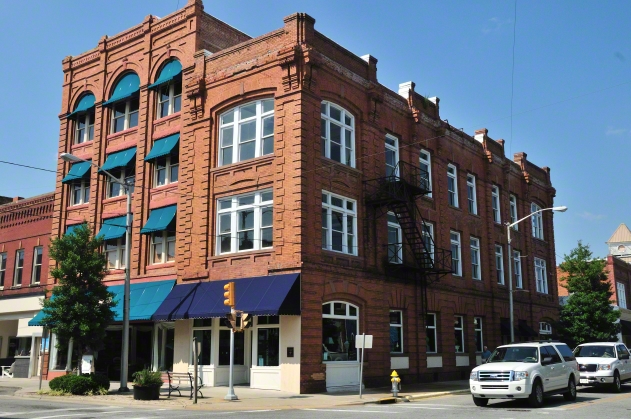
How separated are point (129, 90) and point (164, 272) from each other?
398 inches

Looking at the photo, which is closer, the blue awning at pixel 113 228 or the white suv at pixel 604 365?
the white suv at pixel 604 365

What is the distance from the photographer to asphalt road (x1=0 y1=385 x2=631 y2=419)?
52.5 ft

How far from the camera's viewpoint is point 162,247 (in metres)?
30.0

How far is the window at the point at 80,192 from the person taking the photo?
113 ft

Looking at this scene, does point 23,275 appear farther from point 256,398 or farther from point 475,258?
point 475,258

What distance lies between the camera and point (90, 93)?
35.8 meters

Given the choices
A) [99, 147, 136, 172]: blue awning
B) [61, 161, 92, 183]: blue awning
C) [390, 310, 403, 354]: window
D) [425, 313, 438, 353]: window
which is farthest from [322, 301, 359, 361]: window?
[61, 161, 92, 183]: blue awning

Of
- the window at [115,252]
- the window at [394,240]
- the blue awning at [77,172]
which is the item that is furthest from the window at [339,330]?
the blue awning at [77,172]

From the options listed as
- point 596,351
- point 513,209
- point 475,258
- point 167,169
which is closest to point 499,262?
point 475,258

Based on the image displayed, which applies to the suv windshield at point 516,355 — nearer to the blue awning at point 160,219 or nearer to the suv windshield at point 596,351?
the suv windshield at point 596,351

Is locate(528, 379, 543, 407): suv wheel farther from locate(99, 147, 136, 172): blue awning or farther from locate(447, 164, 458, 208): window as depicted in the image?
locate(99, 147, 136, 172): blue awning

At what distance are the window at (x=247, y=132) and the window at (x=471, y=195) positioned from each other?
15.5 metres

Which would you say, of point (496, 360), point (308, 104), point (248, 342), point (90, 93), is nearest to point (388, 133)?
point (308, 104)

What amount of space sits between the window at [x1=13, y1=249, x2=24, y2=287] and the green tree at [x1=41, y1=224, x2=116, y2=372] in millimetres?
15111
